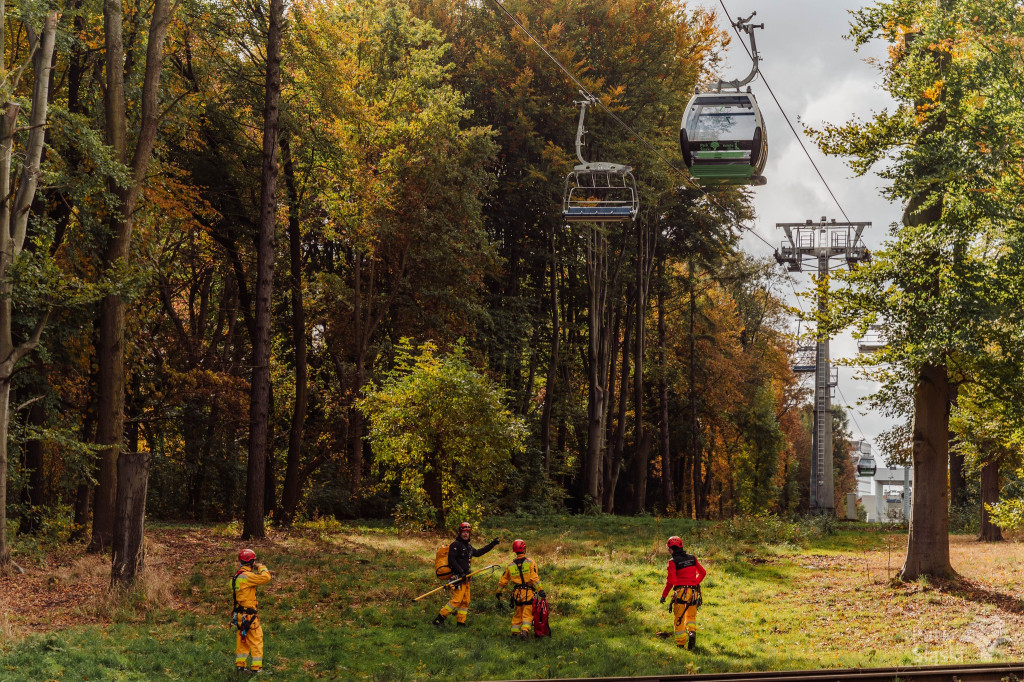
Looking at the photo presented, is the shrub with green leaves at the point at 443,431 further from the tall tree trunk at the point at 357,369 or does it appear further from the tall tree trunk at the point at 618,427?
the tall tree trunk at the point at 618,427

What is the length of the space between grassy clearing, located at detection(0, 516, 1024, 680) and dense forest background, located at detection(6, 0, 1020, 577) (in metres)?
2.22

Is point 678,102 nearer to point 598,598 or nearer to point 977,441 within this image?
point 977,441

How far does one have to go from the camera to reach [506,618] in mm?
15930

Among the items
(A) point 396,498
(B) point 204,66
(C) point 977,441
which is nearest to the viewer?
(B) point 204,66

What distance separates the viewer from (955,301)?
17.2 meters

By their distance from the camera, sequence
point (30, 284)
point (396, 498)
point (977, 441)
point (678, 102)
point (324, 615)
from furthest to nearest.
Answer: point (678, 102) → point (396, 498) → point (977, 441) → point (30, 284) → point (324, 615)

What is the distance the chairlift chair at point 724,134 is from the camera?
784 inches

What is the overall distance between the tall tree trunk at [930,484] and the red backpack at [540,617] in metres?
9.03

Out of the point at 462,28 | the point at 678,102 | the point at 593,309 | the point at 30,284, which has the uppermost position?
the point at 462,28

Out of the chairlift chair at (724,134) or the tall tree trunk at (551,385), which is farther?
the tall tree trunk at (551,385)

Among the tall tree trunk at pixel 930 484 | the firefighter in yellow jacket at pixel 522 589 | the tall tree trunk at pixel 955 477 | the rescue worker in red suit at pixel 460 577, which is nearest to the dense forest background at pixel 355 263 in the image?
the tall tree trunk at pixel 930 484

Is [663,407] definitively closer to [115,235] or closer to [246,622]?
[115,235]

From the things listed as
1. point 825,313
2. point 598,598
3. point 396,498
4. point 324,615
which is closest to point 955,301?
point 825,313

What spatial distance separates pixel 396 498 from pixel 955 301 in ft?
72.6
